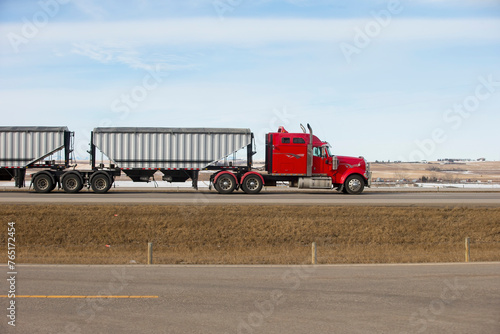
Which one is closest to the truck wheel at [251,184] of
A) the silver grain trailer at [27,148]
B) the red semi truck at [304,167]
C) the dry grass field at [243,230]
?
the red semi truck at [304,167]

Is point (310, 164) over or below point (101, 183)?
over

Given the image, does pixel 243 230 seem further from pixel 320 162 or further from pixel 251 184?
pixel 320 162

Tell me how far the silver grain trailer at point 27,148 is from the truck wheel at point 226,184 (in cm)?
965

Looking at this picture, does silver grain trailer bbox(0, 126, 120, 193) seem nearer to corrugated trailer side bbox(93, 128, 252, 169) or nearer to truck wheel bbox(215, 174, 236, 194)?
corrugated trailer side bbox(93, 128, 252, 169)

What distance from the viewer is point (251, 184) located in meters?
28.6

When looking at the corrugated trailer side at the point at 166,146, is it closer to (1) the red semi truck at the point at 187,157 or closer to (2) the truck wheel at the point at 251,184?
(1) the red semi truck at the point at 187,157

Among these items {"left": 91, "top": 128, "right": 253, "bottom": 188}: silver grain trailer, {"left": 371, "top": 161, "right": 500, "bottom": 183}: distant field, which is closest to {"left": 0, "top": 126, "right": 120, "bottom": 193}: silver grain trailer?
{"left": 91, "top": 128, "right": 253, "bottom": 188}: silver grain trailer

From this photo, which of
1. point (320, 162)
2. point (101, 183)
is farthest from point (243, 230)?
point (101, 183)

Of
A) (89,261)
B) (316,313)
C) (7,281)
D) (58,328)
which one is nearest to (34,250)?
(89,261)

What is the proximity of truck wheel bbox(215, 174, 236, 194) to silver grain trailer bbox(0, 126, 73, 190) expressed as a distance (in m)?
9.65

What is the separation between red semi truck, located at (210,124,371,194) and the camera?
28891 millimetres

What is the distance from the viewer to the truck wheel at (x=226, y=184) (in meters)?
28.4

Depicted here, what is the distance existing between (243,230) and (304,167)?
10348 millimetres

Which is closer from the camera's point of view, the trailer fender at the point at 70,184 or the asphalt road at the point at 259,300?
the asphalt road at the point at 259,300
